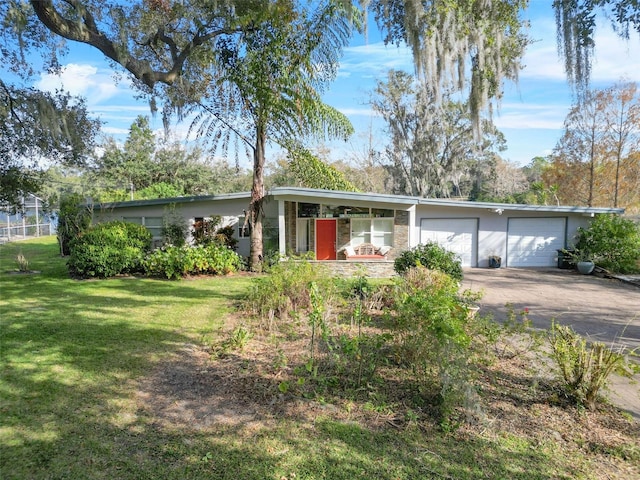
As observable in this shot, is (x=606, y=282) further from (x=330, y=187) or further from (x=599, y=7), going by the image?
(x=599, y=7)

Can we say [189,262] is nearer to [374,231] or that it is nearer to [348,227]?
[348,227]

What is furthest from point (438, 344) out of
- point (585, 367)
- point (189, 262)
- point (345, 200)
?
point (345, 200)

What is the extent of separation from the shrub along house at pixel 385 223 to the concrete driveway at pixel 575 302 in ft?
4.34

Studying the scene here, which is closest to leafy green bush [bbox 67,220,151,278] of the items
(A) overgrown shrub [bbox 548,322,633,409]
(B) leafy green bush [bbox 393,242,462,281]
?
(B) leafy green bush [bbox 393,242,462,281]

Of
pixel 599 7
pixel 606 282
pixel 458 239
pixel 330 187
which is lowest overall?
pixel 606 282

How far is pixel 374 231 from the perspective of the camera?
13812 millimetres

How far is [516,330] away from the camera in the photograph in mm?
4473

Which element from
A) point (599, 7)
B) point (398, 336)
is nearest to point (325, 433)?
point (398, 336)

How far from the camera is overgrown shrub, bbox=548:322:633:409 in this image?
340 centimetres

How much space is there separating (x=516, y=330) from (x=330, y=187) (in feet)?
30.3

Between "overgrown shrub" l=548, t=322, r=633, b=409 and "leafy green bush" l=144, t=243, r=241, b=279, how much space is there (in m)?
9.41

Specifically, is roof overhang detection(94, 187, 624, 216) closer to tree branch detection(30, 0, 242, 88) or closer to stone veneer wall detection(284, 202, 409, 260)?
stone veneer wall detection(284, 202, 409, 260)

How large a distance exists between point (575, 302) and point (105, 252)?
39.8ft

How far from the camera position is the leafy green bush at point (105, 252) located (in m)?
10.2
